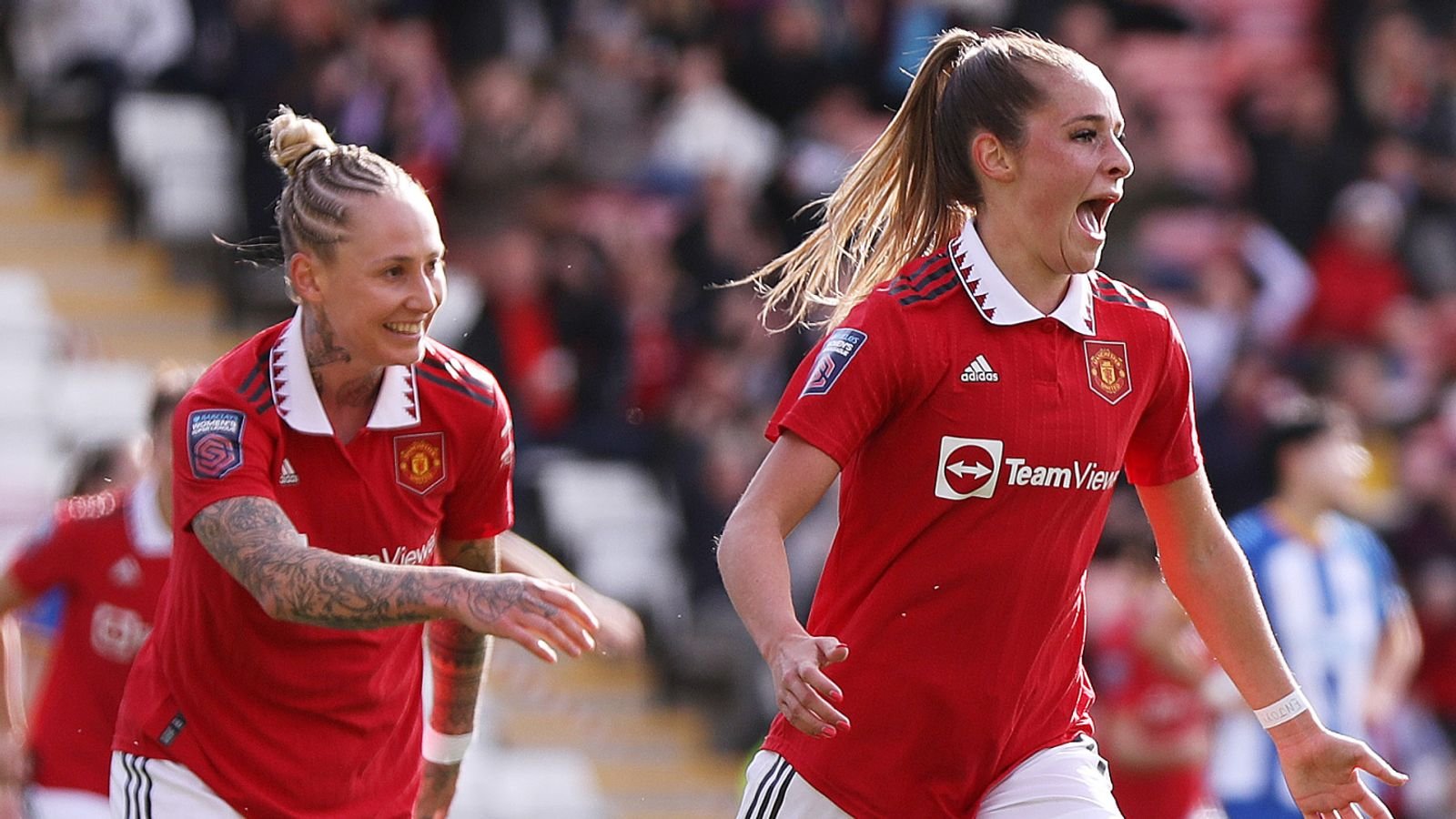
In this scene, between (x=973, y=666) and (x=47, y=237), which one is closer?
(x=973, y=666)

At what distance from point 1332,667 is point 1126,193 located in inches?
239

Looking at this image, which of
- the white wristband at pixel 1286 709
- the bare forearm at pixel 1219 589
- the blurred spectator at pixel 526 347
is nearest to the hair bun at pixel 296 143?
the bare forearm at pixel 1219 589

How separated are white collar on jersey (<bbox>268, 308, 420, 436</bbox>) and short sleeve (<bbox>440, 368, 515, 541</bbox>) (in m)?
0.14

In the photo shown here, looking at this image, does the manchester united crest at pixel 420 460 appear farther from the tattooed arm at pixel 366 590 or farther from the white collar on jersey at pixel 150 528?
the white collar on jersey at pixel 150 528

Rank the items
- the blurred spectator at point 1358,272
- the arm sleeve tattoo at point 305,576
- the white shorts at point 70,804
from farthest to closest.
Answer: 1. the blurred spectator at point 1358,272
2. the white shorts at point 70,804
3. the arm sleeve tattoo at point 305,576

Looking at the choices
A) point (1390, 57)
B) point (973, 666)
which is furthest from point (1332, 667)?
point (1390, 57)

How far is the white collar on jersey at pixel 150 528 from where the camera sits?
6.44 metres

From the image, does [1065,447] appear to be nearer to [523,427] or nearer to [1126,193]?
[523,427]

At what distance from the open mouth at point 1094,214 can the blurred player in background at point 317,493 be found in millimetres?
1271

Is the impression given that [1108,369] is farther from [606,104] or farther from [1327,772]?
[606,104]

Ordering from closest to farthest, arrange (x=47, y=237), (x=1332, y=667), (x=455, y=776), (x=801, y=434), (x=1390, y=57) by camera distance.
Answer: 1. (x=801, y=434)
2. (x=455, y=776)
3. (x=1332, y=667)
4. (x=47, y=237)
5. (x=1390, y=57)

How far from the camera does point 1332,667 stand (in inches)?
341

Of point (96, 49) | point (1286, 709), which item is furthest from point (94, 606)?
point (96, 49)

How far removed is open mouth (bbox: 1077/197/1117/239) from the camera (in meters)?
4.47
